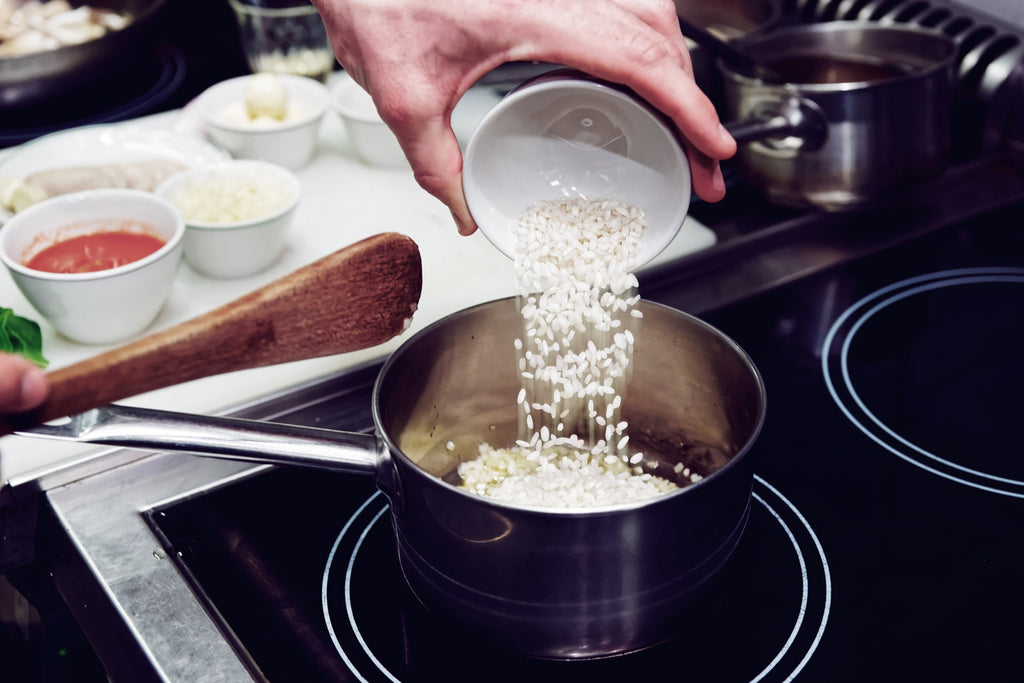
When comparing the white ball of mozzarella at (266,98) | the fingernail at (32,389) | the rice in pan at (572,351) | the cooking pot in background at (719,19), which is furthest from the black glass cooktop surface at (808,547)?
the white ball of mozzarella at (266,98)

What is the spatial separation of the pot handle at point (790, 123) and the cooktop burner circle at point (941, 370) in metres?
0.17

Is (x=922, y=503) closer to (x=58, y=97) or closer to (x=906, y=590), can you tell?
(x=906, y=590)

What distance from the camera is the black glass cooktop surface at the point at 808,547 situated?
633 millimetres

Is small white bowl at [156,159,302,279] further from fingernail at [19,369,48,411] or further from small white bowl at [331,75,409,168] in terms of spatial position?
fingernail at [19,369,48,411]

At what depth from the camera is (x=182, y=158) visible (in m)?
1.15

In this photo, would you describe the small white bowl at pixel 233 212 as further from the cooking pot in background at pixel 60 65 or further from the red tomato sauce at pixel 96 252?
the cooking pot in background at pixel 60 65

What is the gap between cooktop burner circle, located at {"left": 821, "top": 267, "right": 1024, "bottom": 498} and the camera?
79 cm

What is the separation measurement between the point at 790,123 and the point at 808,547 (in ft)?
1.44

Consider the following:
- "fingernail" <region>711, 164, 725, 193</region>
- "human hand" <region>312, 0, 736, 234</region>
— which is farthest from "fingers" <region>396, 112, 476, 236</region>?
"fingernail" <region>711, 164, 725, 193</region>

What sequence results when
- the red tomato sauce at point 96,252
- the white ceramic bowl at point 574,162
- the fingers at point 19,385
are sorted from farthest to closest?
the red tomato sauce at point 96,252 < the white ceramic bowl at point 574,162 < the fingers at point 19,385

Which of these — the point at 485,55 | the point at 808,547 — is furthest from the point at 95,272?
the point at 808,547

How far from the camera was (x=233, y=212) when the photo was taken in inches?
40.0

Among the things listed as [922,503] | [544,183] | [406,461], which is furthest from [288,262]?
[922,503]

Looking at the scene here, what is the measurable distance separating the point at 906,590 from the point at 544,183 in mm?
411
